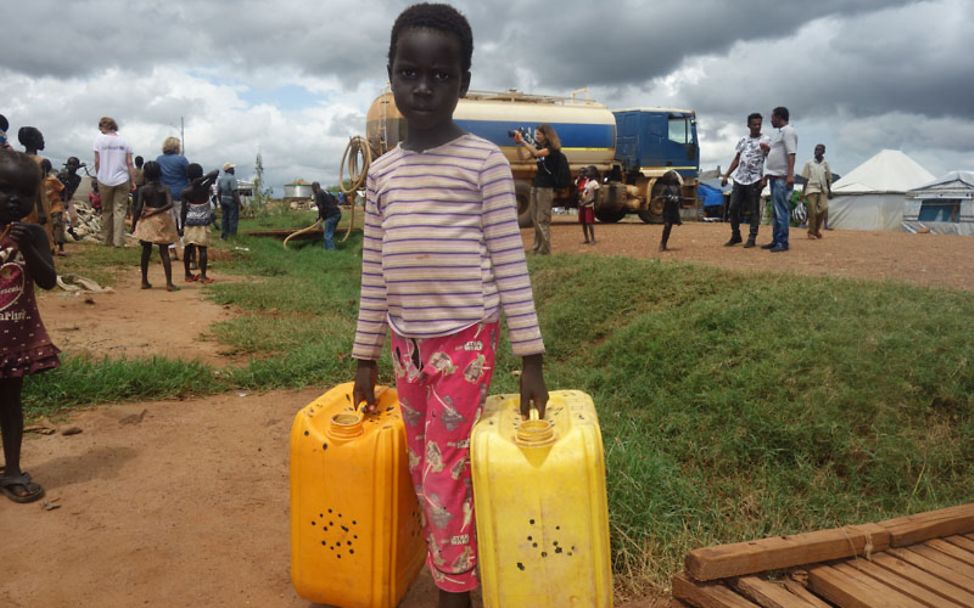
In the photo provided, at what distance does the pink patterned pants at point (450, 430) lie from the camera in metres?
1.84

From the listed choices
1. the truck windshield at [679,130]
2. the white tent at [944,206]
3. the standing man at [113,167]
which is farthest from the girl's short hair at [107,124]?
the white tent at [944,206]

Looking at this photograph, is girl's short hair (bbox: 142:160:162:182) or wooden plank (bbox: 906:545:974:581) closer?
wooden plank (bbox: 906:545:974:581)

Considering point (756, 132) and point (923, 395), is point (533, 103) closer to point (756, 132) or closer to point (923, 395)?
point (756, 132)

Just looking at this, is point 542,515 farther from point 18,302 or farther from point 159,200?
point 159,200

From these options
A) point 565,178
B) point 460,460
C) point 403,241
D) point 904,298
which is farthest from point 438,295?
point 565,178

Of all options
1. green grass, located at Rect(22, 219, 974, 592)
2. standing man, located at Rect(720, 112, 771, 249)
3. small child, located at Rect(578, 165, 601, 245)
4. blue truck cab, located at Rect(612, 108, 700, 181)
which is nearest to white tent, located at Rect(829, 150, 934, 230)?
blue truck cab, located at Rect(612, 108, 700, 181)

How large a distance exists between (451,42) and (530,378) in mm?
887

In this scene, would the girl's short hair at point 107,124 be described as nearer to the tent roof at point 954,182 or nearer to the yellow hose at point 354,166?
the yellow hose at point 354,166

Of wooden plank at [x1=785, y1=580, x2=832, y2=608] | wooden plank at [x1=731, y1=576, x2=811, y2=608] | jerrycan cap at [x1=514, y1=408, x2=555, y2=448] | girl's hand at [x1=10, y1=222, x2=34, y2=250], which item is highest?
girl's hand at [x1=10, y1=222, x2=34, y2=250]

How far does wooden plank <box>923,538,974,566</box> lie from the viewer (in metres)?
2.04

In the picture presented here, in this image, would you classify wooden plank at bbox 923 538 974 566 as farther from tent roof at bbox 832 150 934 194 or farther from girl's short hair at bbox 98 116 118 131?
tent roof at bbox 832 150 934 194

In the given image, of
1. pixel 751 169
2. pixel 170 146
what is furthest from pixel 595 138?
pixel 170 146

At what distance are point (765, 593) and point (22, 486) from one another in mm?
2858

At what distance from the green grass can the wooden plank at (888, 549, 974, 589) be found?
0.65 m
